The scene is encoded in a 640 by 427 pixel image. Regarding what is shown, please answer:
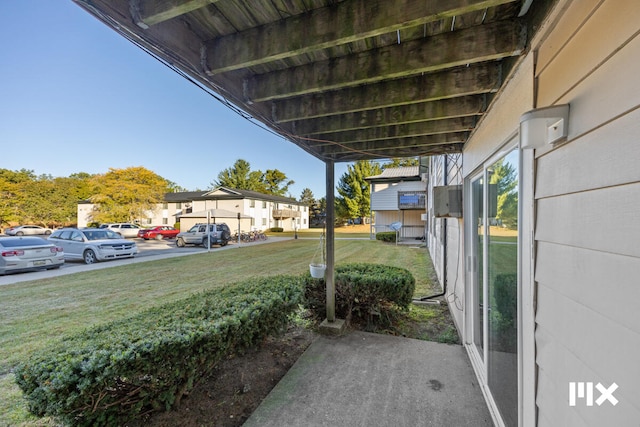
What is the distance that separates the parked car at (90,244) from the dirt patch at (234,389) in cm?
1052

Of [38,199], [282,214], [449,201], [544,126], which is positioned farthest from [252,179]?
[544,126]

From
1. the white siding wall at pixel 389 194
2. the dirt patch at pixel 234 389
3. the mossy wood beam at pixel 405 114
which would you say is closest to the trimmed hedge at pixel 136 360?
the dirt patch at pixel 234 389

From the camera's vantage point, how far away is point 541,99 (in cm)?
140

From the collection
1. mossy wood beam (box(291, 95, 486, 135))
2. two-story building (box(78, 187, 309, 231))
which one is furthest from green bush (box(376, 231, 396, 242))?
mossy wood beam (box(291, 95, 486, 135))

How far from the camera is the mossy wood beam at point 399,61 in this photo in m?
1.64

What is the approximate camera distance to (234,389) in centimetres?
257

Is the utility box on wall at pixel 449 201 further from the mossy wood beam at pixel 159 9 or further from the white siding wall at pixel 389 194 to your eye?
the white siding wall at pixel 389 194

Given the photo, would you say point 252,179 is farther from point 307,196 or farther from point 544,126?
point 544,126

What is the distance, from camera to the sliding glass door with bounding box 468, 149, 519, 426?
1.87 metres

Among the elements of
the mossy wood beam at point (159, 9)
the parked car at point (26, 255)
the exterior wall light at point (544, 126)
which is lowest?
the parked car at point (26, 255)

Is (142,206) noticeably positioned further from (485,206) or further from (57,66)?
(485,206)

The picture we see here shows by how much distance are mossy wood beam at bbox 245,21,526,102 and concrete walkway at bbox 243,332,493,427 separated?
110 inches

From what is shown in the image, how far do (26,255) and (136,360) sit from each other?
33.9 ft

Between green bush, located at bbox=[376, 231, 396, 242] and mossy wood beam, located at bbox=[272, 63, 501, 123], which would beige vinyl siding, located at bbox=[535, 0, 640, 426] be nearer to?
mossy wood beam, located at bbox=[272, 63, 501, 123]
